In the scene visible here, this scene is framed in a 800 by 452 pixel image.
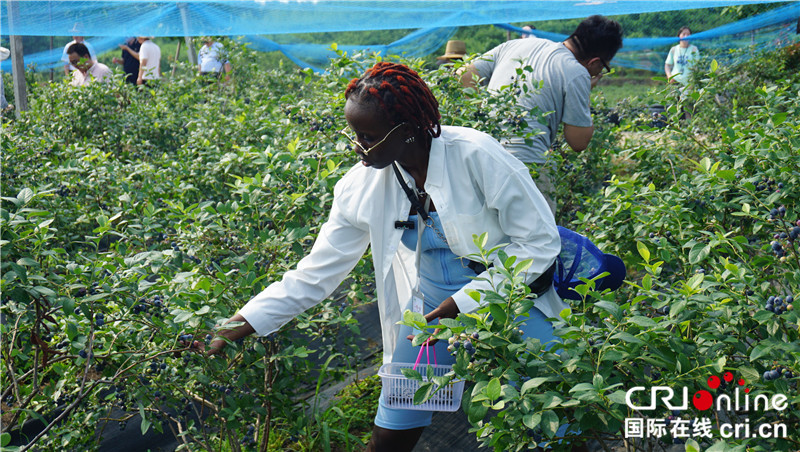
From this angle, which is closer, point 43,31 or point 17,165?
point 17,165

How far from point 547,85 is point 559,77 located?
70 millimetres

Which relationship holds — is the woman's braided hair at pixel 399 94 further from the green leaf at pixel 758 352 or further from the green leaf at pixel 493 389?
the green leaf at pixel 758 352

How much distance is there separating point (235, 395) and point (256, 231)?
634 mm

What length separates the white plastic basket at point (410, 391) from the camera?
198cm

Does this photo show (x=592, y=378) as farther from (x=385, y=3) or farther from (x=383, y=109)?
(x=385, y=3)

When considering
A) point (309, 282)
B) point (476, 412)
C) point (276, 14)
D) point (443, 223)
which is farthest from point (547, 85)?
point (276, 14)

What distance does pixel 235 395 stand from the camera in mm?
2377

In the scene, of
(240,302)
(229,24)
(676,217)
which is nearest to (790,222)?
(676,217)

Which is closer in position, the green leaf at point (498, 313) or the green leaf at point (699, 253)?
the green leaf at point (498, 313)

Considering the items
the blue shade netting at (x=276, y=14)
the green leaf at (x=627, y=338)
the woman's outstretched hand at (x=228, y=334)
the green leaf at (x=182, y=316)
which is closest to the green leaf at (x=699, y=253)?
the green leaf at (x=627, y=338)

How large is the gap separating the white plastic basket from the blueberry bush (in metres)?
0.16

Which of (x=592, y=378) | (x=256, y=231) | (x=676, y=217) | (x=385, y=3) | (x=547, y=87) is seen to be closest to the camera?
(x=592, y=378)

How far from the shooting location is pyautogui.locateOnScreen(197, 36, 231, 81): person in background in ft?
22.8

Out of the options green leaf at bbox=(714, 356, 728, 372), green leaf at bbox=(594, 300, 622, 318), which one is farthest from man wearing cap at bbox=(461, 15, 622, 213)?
green leaf at bbox=(714, 356, 728, 372)
